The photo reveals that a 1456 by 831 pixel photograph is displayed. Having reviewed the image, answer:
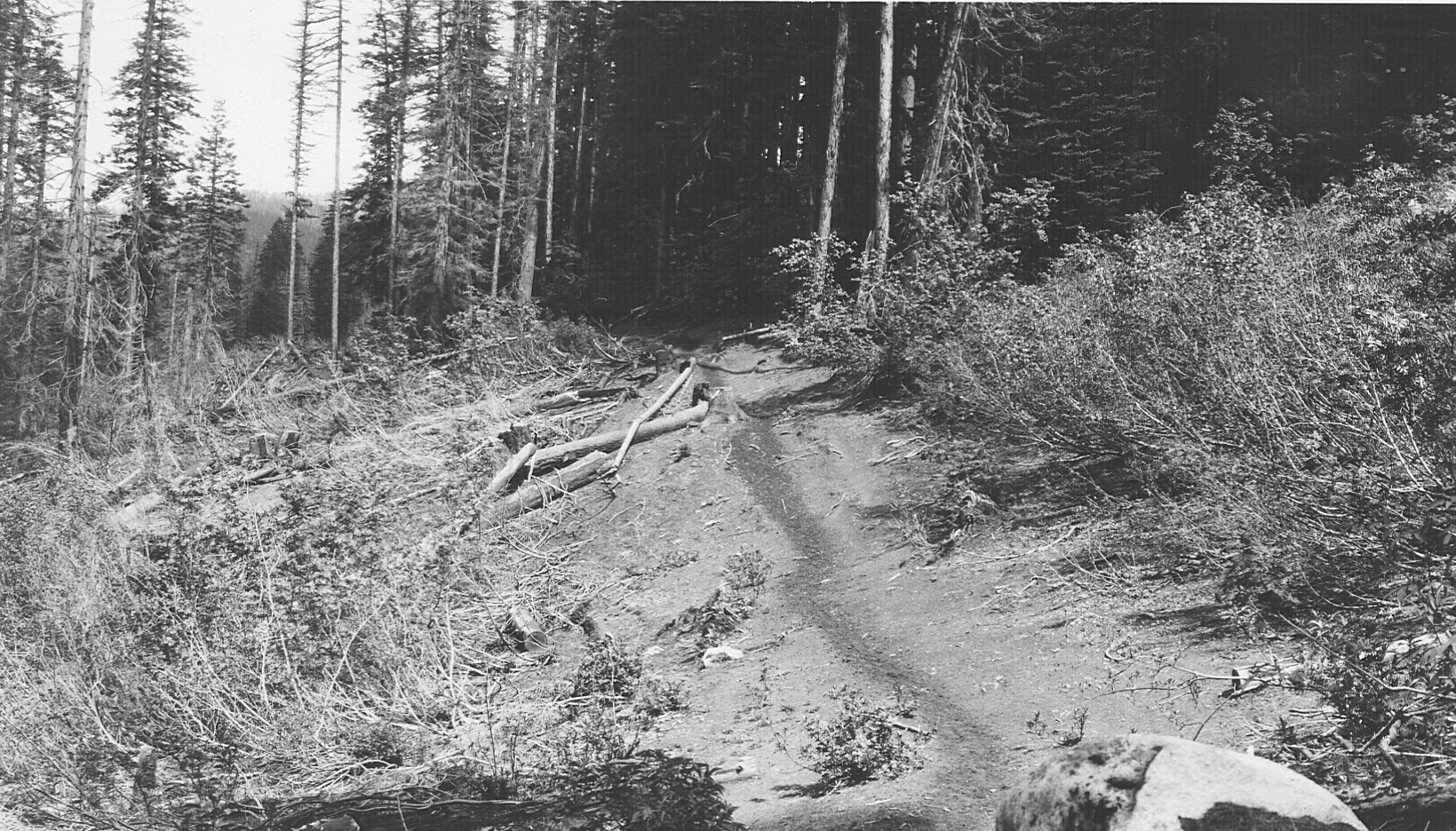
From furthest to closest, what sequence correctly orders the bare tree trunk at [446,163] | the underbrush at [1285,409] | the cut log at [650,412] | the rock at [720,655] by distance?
the bare tree trunk at [446,163], the cut log at [650,412], the rock at [720,655], the underbrush at [1285,409]

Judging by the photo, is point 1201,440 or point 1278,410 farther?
point 1201,440

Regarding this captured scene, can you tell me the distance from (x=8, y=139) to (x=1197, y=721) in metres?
40.3

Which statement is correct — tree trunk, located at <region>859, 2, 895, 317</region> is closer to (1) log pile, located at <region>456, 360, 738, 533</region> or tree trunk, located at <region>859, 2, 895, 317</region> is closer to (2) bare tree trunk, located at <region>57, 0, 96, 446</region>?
(1) log pile, located at <region>456, 360, 738, 533</region>

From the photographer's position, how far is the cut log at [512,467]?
12812 mm

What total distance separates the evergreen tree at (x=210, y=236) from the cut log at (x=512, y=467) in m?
21.8

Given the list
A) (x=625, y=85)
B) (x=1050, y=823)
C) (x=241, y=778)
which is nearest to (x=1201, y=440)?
(x=1050, y=823)

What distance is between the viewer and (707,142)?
29.8m

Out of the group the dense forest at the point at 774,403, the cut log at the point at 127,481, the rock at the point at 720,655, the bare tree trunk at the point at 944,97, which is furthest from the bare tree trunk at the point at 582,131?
the rock at the point at 720,655

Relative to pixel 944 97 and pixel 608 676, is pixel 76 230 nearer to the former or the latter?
pixel 944 97

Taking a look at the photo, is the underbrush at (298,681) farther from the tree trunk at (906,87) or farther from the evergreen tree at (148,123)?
the evergreen tree at (148,123)

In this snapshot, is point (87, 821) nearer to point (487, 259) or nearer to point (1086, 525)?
point (1086, 525)

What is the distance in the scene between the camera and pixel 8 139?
34625mm

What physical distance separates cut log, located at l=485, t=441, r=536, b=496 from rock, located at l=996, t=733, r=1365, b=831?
922cm

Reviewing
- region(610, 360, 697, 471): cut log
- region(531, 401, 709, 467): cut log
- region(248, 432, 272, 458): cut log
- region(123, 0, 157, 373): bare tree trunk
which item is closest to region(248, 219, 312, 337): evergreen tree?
region(123, 0, 157, 373): bare tree trunk
